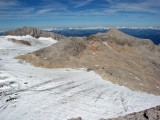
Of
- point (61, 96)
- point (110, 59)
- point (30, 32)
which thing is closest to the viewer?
point (61, 96)

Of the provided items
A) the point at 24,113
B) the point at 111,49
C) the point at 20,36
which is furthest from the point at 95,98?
the point at 20,36

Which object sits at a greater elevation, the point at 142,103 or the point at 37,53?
the point at 37,53

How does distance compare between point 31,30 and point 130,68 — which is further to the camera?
point 31,30

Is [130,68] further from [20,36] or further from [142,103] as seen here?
[20,36]

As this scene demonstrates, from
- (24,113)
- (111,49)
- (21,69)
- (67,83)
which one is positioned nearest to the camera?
(24,113)

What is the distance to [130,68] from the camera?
113 feet

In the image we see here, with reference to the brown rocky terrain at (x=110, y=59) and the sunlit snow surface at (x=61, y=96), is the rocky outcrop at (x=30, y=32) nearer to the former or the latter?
the brown rocky terrain at (x=110, y=59)

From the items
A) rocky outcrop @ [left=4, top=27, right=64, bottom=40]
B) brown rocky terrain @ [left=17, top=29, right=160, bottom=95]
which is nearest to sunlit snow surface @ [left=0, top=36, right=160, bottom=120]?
brown rocky terrain @ [left=17, top=29, right=160, bottom=95]

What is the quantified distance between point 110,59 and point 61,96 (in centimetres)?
1343

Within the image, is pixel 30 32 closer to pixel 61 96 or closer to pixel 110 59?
pixel 110 59

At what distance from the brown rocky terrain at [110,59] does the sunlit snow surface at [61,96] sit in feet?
5.53

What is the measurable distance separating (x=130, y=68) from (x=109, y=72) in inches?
223

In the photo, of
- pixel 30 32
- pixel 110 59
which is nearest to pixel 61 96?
pixel 110 59

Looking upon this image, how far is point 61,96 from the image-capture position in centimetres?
2306
